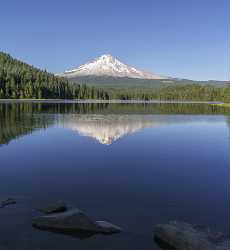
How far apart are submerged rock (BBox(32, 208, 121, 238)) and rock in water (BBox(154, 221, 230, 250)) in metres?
1.91

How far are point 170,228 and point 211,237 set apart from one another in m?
1.55

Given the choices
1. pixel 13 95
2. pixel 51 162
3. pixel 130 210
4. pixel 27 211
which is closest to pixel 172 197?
pixel 130 210

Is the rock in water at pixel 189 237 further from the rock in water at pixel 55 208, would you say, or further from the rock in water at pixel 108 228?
the rock in water at pixel 55 208

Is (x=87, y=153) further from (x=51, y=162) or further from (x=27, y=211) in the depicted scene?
(x=27, y=211)

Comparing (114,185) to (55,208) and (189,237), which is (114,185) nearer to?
(55,208)

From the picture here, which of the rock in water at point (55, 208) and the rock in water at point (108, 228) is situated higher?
the rock in water at point (55, 208)

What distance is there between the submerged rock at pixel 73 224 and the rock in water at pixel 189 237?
6.27 feet

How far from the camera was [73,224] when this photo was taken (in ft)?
45.5

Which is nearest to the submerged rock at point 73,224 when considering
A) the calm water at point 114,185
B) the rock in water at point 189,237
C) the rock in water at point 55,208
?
the calm water at point 114,185

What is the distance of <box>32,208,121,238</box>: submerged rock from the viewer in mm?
13562

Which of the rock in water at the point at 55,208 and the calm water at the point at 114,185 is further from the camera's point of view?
the rock in water at the point at 55,208

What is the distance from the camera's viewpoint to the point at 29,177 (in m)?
21.7

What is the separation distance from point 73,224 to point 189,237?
15.5ft

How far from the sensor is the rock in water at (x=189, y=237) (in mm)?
11609
